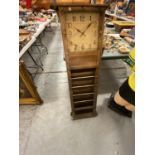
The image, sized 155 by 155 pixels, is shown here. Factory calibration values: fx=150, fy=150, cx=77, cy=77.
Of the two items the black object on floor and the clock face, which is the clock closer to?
the clock face

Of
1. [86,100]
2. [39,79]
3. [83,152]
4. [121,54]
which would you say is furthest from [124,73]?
[83,152]

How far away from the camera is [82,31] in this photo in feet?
4.46

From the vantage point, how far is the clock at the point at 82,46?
127 cm

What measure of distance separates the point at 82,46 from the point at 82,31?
14cm

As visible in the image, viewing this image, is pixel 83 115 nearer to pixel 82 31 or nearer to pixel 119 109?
pixel 119 109

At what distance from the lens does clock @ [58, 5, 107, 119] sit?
1271mm

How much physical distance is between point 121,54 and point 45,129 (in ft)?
4.30

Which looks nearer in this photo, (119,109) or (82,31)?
(82,31)

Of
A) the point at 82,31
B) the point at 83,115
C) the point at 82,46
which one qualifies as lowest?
the point at 83,115

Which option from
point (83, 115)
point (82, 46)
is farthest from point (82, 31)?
point (83, 115)

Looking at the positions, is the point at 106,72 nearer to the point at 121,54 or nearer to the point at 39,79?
the point at 121,54

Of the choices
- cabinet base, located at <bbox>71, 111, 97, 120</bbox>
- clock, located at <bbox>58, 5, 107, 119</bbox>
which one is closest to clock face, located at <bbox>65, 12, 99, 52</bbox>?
clock, located at <bbox>58, 5, 107, 119</bbox>

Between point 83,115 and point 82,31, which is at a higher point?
point 82,31

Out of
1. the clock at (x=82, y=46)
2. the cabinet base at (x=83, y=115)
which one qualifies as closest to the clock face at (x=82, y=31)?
the clock at (x=82, y=46)
